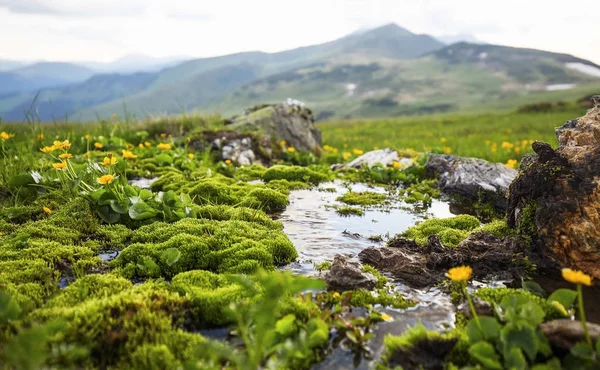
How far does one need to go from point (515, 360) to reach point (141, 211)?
5.51 metres

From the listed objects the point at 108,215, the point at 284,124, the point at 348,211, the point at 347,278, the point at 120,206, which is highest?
the point at 284,124

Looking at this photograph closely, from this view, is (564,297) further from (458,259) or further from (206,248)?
(206,248)

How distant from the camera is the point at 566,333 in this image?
11.2ft

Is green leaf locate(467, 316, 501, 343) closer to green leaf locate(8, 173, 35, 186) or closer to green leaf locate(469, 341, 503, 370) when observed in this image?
green leaf locate(469, 341, 503, 370)

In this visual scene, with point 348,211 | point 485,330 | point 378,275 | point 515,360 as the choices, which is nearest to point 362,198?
point 348,211

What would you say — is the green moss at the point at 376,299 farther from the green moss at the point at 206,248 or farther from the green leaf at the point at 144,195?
the green leaf at the point at 144,195

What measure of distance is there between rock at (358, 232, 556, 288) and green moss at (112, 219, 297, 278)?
1258 millimetres

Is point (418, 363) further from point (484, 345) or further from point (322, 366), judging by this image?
point (322, 366)

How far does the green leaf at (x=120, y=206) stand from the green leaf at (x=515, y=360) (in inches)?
221

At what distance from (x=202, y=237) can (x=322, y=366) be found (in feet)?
9.60

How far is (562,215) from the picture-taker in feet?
17.7

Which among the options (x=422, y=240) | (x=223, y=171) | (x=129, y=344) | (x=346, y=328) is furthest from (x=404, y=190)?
(x=129, y=344)

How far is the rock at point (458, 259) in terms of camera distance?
5250 mm

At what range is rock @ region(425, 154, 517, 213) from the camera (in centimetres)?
941
